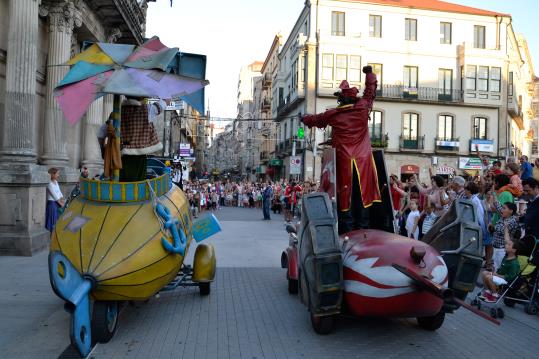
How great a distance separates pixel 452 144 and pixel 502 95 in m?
5.92

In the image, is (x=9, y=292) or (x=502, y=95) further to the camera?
(x=502, y=95)

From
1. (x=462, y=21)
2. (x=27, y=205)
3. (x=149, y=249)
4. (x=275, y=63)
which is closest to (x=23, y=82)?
(x=27, y=205)

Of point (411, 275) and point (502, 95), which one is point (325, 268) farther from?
point (502, 95)

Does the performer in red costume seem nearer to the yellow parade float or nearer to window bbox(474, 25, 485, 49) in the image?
the yellow parade float

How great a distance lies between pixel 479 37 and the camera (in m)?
37.0

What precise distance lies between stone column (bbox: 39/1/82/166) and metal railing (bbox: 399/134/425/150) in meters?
27.5

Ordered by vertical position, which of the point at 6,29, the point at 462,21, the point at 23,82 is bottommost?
the point at 23,82

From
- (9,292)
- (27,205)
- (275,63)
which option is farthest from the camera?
(275,63)

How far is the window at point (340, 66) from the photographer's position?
35.6m

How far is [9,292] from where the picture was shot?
22.8ft

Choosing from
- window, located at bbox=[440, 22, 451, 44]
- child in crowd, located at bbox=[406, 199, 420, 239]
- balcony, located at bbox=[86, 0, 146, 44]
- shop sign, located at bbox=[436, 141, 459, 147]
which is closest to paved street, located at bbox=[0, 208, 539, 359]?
child in crowd, located at bbox=[406, 199, 420, 239]

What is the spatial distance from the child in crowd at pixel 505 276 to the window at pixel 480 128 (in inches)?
1280

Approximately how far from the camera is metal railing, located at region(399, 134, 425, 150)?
35.6 meters

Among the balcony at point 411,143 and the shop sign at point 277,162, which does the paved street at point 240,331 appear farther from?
the shop sign at point 277,162
